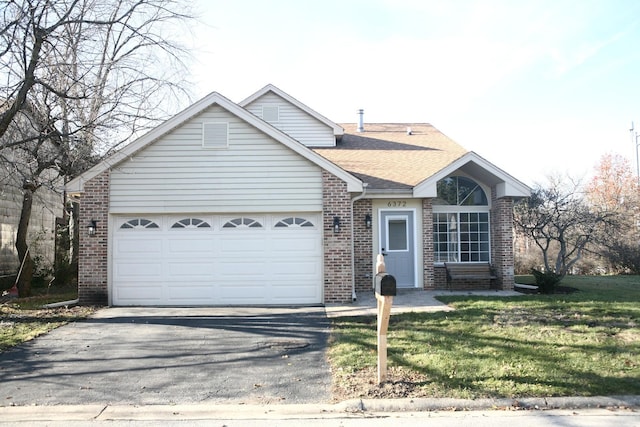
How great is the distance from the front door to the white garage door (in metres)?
2.54

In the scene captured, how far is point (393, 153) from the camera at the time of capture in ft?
57.9

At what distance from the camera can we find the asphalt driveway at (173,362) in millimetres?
6312

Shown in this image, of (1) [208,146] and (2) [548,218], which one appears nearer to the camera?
(1) [208,146]

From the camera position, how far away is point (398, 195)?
14.2m

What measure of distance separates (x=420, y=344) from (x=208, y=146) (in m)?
7.17

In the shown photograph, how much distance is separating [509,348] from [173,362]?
4.76 metres

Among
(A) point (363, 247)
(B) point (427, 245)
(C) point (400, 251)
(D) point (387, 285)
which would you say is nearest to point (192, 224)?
(A) point (363, 247)

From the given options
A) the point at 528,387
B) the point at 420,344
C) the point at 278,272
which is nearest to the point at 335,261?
the point at 278,272

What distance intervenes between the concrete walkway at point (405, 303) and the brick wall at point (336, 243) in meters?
0.39

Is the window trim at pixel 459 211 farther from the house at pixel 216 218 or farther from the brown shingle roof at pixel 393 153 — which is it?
the house at pixel 216 218

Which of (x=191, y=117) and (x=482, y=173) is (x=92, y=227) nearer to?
(x=191, y=117)

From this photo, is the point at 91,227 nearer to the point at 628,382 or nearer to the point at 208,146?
the point at 208,146

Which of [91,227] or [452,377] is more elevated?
[91,227]

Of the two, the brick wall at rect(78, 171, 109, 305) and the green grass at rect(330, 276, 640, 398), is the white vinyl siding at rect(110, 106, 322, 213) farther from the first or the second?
the green grass at rect(330, 276, 640, 398)
